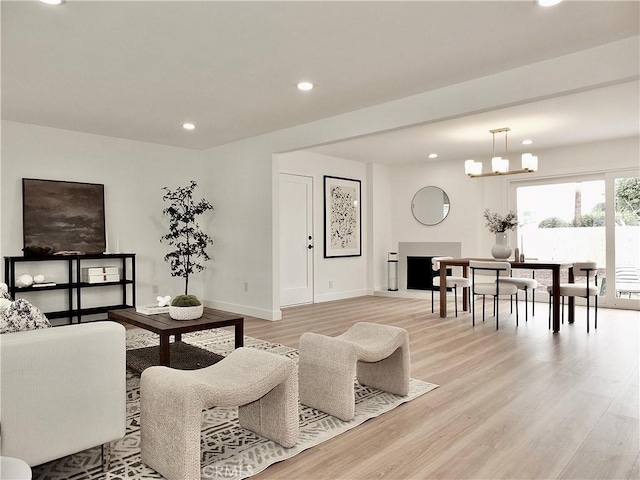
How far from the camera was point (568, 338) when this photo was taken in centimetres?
472

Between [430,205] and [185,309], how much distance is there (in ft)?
19.2

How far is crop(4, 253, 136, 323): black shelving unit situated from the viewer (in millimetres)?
5016

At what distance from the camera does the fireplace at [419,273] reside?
8172mm

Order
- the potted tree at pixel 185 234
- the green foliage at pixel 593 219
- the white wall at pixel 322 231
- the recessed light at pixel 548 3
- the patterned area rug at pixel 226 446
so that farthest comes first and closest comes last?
the white wall at pixel 322 231 → the green foliage at pixel 593 219 → the potted tree at pixel 185 234 → the recessed light at pixel 548 3 → the patterned area rug at pixel 226 446

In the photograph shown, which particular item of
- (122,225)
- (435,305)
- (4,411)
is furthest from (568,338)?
(122,225)

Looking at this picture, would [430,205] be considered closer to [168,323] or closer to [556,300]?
[556,300]

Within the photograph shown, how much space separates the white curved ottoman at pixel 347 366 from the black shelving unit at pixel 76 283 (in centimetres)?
375

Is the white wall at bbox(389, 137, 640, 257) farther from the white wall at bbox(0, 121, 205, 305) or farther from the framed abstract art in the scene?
the white wall at bbox(0, 121, 205, 305)

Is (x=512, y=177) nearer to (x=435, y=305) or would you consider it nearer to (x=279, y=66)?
(x=435, y=305)

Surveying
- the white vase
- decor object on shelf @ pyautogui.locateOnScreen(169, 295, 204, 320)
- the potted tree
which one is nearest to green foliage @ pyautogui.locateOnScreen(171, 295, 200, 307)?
decor object on shelf @ pyautogui.locateOnScreen(169, 295, 204, 320)

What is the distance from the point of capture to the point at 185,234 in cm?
664

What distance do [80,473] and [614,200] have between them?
7312 mm

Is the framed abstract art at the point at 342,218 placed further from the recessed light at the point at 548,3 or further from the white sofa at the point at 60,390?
the white sofa at the point at 60,390

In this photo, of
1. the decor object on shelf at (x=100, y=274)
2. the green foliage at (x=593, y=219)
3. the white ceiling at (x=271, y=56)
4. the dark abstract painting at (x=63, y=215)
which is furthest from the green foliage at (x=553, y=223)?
the dark abstract painting at (x=63, y=215)
